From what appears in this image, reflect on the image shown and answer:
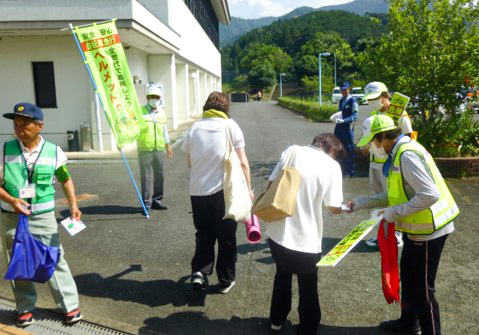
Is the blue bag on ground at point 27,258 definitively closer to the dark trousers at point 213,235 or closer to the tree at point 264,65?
the dark trousers at point 213,235

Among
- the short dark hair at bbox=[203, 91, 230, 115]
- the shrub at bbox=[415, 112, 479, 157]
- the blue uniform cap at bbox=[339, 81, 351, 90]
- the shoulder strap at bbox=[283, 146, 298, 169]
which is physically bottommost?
the shrub at bbox=[415, 112, 479, 157]

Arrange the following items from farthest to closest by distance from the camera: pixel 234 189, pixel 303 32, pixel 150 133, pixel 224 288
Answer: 1. pixel 303 32
2. pixel 150 133
3. pixel 224 288
4. pixel 234 189

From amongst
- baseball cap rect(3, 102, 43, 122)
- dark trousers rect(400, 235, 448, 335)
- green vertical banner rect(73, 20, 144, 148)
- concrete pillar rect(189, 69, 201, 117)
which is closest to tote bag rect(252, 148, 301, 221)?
dark trousers rect(400, 235, 448, 335)

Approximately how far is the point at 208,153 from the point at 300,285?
4.94ft

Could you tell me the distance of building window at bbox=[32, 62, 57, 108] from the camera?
542 inches

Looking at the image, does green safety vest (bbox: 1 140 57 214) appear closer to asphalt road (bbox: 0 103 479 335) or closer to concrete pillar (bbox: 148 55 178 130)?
asphalt road (bbox: 0 103 479 335)

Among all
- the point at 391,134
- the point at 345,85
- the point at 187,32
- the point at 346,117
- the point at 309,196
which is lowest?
the point at 309,196

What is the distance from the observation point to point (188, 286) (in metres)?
4.46

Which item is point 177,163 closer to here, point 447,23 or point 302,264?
point 447,23

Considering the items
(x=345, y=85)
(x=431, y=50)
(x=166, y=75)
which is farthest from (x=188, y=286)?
(x=166, y=75)

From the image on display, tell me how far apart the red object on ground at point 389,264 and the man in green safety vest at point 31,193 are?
8.40 feet

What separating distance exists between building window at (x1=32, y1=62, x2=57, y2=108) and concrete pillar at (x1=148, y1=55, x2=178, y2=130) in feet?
20.3

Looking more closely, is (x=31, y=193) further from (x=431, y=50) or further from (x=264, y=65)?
(x=264, y=65)

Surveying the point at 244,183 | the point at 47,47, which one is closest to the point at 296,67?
the point at 47,47
